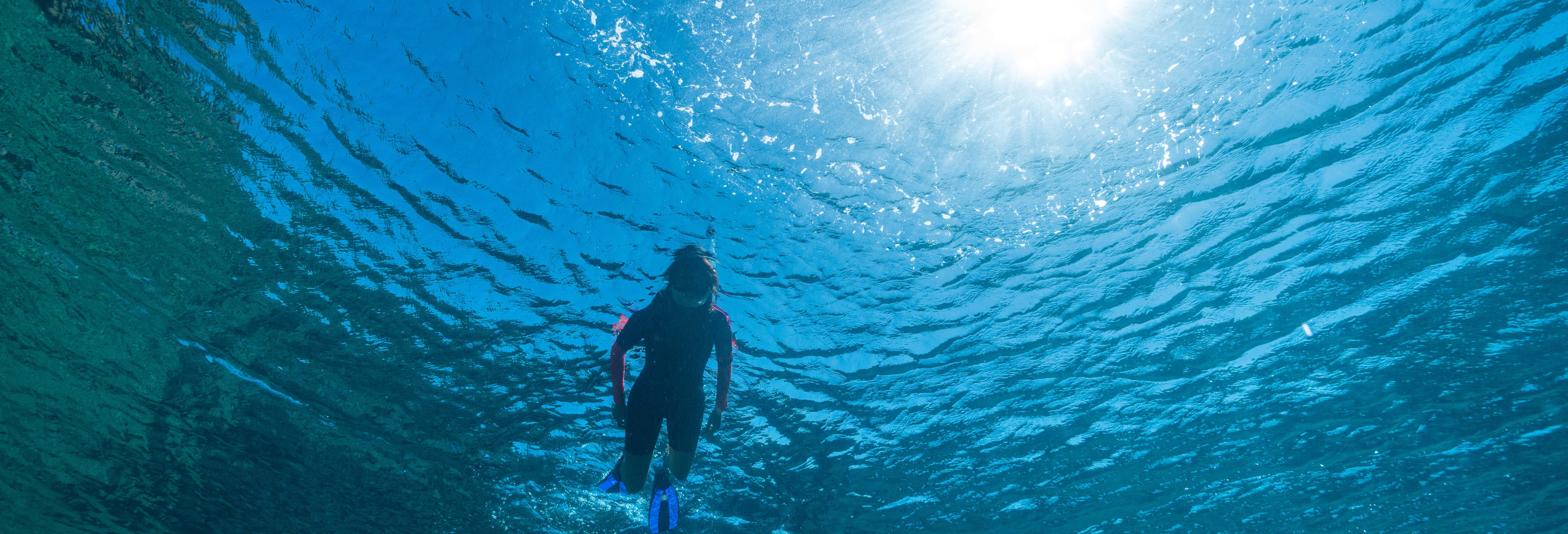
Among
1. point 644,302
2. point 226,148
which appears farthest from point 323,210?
point 644,302

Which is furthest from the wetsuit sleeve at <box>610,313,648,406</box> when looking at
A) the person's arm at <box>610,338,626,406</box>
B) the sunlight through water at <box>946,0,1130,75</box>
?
the sunlight through water at <box>946,0,1130,75</box>

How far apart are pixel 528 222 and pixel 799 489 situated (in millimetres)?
9850

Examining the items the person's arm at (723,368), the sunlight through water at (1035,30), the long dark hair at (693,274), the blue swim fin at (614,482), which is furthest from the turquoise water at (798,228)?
the blue swim fin at (614,482)

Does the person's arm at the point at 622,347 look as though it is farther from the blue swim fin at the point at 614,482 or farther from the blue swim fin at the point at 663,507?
the blue swim fin at the point at 663,507

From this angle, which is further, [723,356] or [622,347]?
[723,356]

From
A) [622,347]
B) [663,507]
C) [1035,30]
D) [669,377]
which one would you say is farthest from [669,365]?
[1035,30]

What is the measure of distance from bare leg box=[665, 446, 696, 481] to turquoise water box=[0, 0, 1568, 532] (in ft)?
8.98

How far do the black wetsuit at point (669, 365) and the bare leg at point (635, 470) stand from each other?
2.5 inches

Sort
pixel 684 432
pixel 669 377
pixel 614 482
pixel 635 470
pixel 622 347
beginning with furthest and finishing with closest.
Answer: pixel 614 482 < pixel 684 432 < pixel 635 470 < pixel 669 377 < pixel 622 347

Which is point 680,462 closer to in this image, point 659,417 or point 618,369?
point 659,417

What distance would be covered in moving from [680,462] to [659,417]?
677mm

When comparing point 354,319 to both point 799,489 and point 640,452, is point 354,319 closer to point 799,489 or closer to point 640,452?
point 640,452

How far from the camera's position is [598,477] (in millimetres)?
14969

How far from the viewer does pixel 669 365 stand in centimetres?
689
